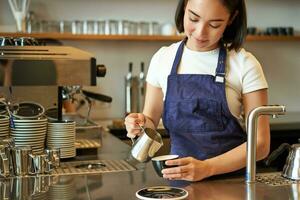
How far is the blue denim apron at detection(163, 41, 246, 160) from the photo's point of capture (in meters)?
1.37

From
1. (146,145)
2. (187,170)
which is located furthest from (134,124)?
(187,170)

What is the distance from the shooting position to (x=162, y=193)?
1115 mm

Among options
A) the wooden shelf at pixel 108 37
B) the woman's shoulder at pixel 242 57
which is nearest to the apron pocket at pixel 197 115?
the woman's shoulder at pixel 242 57

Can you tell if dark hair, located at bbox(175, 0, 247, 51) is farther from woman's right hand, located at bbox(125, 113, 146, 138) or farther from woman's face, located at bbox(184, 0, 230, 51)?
woman's right hand, located at bbox(125, 113, 146, 138)

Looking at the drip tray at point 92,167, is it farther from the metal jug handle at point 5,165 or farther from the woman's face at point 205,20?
the woman's face at point 205,20

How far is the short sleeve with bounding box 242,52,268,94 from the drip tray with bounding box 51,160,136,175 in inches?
16.4

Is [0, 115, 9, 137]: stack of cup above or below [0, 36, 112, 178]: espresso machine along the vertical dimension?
below

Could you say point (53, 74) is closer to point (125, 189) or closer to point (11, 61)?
point (11, 61)

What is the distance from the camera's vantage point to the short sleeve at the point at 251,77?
1.29m

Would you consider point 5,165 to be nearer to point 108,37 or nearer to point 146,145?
point 146,145

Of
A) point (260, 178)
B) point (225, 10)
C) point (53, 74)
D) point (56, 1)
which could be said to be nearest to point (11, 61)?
point (53, 74)

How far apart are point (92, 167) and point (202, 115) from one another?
1.24 ft

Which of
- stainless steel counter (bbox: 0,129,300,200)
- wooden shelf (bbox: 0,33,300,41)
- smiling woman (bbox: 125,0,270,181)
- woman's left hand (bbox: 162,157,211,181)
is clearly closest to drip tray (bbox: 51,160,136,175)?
stainless steel counter (bbox: 0,129,300,200)

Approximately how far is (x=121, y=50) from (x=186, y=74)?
5.84 ft
